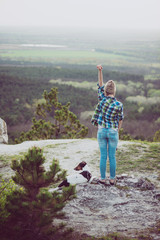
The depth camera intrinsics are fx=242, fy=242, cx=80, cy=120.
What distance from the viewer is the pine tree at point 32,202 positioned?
148 inches

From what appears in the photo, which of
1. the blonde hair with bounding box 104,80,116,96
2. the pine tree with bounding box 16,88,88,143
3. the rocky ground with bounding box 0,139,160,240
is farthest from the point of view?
the pine tree with bounding box 16,88,88,143

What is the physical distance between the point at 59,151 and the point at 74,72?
10443 centimetres

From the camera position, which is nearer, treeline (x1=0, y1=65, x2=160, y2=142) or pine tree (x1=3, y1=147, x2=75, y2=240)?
pine tree (x1=3, y1=147, x2=75, y2=240)

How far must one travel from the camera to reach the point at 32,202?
3.66 m

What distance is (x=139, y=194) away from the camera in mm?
5727

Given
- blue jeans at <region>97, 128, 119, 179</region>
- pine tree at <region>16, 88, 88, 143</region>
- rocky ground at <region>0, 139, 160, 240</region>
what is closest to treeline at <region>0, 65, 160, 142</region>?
pine tree at <region>16, 88, 88, 143</region>

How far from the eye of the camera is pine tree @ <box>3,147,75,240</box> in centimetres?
375

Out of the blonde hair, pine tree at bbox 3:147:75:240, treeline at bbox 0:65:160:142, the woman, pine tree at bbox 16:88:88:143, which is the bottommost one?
treeline at bbox 0:65:160:142

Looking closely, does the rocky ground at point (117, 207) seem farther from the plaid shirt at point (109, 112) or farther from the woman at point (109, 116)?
the plaid shirt at point (109, 112)

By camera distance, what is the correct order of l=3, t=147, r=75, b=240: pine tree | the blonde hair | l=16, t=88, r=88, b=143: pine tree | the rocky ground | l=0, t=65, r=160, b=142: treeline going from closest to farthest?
l=3, t=147, r=75, b=240: pine tree
the rocky ground
the blonde hair
l=16, t=88, r=88, b=143: pine tree
l=0, t=65, r=160, b=142: treeline

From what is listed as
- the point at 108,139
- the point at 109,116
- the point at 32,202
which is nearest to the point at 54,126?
the point at 108,139

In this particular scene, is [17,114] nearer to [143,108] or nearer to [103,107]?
[143,108]

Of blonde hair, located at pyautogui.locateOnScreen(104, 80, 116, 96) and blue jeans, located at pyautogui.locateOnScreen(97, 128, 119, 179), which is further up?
blonde hair, located at pyautogui.locateOnScreen(104, 80, 116, 96)

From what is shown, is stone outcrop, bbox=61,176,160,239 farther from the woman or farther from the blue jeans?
the woman
